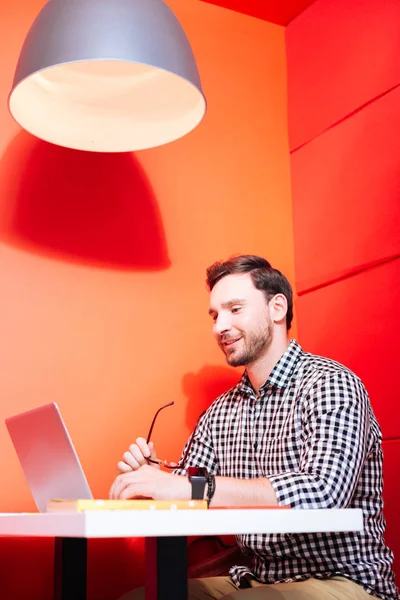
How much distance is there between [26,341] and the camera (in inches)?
102

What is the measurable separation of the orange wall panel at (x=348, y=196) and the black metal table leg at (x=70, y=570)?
1.47 meters

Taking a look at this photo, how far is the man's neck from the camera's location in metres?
2.49

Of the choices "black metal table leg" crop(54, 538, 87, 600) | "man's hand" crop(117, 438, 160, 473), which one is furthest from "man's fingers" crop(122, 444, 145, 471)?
"black metal table leg" crop(54, 538, 87, 600)

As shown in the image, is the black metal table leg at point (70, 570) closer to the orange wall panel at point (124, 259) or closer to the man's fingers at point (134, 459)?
the man's fingers at point (134, 459)

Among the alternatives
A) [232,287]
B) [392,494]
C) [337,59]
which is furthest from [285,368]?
[337,59]

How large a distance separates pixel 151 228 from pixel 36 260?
18.8 inches

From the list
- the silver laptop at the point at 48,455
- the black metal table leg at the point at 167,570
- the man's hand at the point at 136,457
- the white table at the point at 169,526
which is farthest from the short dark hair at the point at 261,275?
the black metal table leg at the point at 167,570

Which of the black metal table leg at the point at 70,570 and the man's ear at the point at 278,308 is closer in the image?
the black metal table leg at the point at 70,570

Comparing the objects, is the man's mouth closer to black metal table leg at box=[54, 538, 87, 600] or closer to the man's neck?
the man's neck

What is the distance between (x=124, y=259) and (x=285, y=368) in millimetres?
773

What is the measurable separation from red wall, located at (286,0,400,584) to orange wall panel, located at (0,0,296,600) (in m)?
0.18

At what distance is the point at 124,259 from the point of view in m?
2.84

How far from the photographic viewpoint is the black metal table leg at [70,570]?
1.78m

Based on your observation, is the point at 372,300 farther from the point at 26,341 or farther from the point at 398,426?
the point at 26,341
